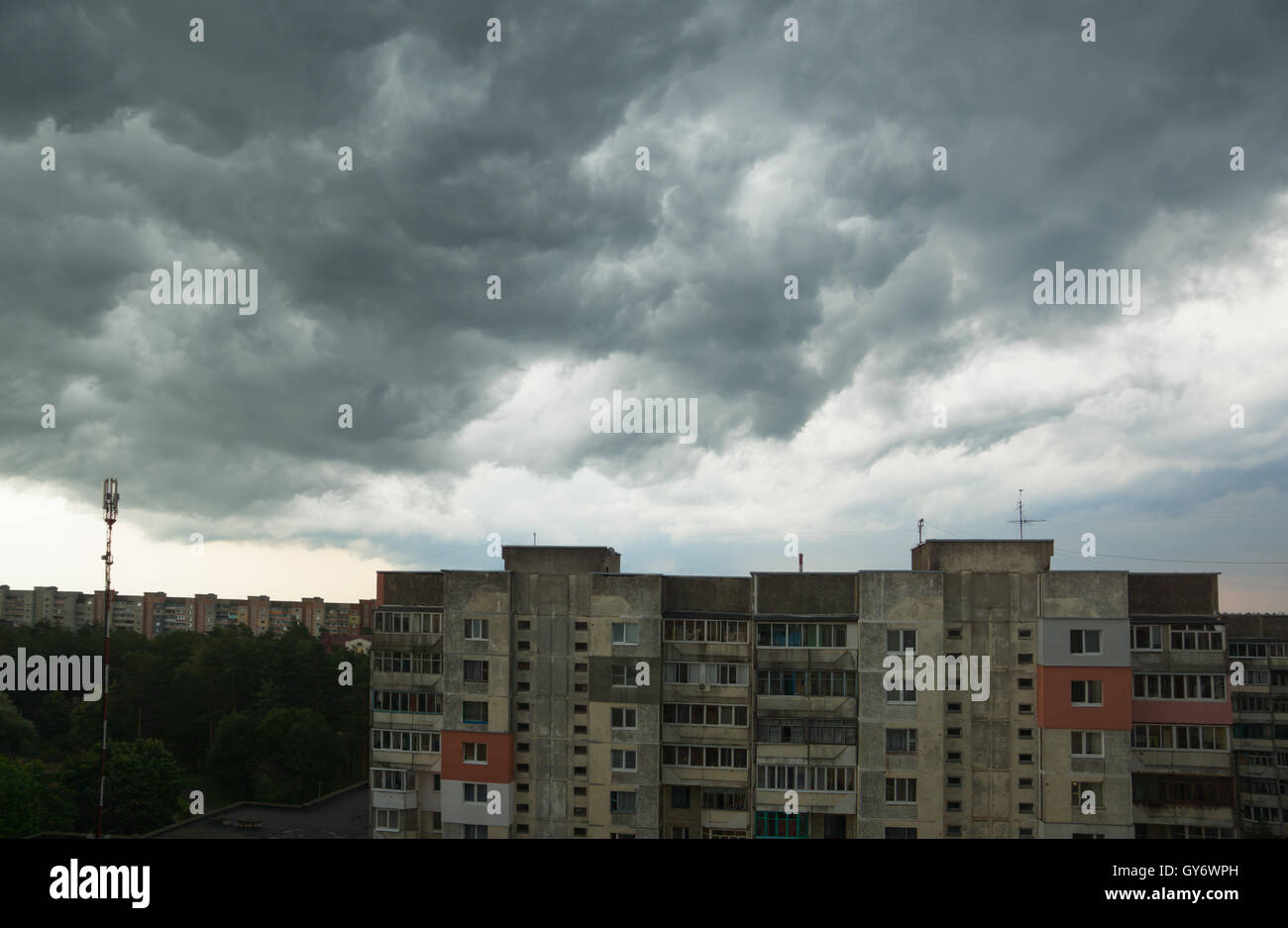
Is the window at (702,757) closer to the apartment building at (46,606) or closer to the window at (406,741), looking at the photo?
the window at (406,741)

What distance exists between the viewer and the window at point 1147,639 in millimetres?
44625

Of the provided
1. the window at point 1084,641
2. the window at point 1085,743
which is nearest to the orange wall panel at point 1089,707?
the window at point 1085,743

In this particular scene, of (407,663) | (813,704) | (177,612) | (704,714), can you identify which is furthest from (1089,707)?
(177,612)

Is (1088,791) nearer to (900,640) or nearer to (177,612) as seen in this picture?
(900,640)

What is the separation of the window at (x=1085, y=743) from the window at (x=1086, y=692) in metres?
1.50

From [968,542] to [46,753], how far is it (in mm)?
107391

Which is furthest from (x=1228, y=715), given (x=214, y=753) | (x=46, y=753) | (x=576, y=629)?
(x=46, y=753)

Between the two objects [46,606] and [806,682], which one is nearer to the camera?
[806,682]

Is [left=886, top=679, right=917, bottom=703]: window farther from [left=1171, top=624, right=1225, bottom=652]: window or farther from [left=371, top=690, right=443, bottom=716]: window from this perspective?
[left=371, top=690, right=443, bottom=716]: window

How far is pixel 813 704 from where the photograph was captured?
44.4 m

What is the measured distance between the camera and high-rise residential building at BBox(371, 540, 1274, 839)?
4253 centimetres

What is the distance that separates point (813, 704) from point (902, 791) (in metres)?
6.00

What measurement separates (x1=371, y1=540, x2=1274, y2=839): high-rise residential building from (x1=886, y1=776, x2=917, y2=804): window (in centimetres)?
10
